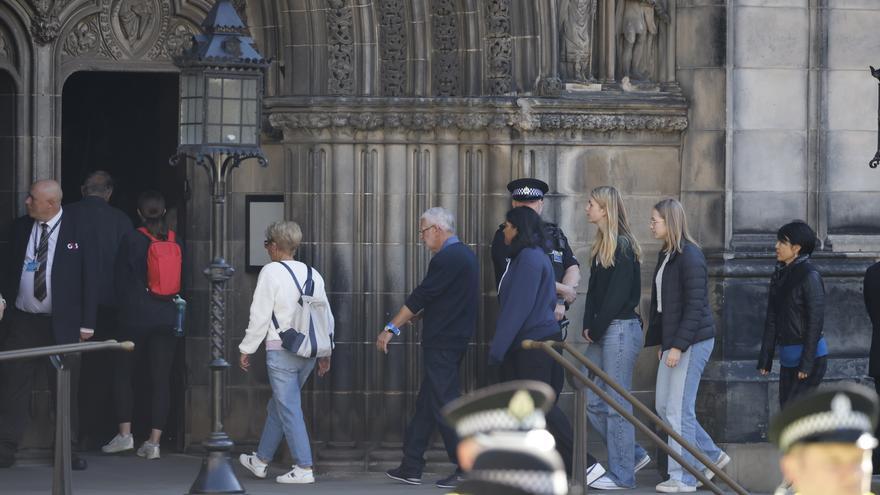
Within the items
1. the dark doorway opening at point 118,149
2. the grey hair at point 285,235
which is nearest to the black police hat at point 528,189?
the grey hair at point 285,235

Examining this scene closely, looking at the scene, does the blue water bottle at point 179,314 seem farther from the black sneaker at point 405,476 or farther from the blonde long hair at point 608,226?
the blonde long hair at point 608,226

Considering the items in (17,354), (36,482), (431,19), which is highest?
(431,19)

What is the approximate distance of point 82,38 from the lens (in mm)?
13742

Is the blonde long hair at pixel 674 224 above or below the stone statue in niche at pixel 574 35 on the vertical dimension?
below

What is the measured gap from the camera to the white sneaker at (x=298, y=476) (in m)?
12.8

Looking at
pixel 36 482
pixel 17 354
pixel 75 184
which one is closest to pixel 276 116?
pixel 75 184

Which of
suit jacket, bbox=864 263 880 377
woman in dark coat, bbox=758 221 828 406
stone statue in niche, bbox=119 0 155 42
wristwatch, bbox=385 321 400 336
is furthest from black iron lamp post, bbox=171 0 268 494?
suit jacket, bbox=864 263 880 377

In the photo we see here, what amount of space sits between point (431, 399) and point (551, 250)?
3.86 feet

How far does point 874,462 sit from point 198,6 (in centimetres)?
526

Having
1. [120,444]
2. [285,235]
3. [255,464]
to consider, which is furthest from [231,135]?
[120,444]

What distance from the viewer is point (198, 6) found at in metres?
13.9

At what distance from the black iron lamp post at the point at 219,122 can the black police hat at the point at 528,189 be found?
1817mm

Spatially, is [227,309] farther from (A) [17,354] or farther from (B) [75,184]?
(A) [17,354]

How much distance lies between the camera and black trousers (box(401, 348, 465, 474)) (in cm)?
1266
